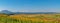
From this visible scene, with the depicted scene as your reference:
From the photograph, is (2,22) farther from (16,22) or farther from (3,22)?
(16,22)

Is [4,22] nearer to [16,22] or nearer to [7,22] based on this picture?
[7,22]

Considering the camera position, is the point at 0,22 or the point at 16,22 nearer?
the point at 0,22

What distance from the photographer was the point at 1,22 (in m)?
6.70

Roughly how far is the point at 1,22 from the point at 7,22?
0.31 metres

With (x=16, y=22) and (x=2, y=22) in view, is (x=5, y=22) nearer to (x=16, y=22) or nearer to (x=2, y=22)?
(x=2, y=22)

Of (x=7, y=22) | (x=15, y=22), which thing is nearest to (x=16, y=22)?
(x=15, y=22)

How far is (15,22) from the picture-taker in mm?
7070

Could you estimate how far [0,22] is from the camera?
6625 mm

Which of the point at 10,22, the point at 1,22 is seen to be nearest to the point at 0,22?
the point at 1,22

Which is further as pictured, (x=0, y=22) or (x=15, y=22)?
(x=15, y=22)

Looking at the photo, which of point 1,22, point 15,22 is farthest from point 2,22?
point 15,22

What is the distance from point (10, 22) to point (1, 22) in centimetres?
47

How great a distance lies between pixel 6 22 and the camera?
6.77 meters

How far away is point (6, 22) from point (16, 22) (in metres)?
0.58
